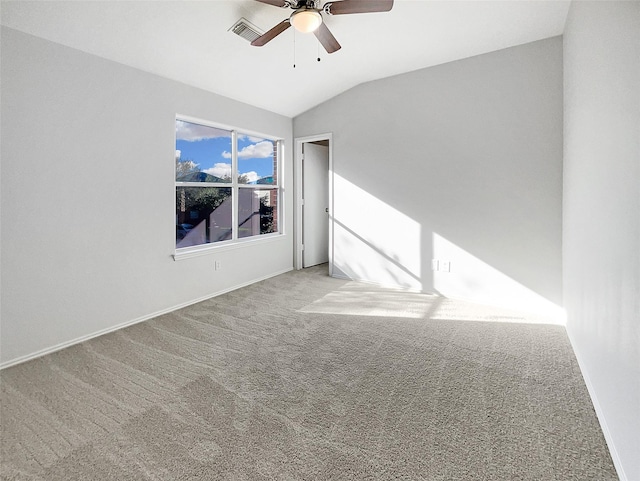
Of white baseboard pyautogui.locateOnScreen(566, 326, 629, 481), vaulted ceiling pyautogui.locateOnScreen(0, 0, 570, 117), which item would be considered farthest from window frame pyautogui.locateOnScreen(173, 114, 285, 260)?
white baseboard pyautogui.locateOnScreen(566, 326, 629, 481)

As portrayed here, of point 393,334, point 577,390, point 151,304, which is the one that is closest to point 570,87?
point 577,390

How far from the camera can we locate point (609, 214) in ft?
5.63

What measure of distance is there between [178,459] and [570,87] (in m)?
3.92

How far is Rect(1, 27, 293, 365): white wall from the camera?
2.44 m

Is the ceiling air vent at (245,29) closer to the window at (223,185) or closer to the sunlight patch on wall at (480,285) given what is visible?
the window at (223,185)

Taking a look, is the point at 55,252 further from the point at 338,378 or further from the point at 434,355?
the point at 434,355

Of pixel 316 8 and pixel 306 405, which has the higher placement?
pixel 316 8

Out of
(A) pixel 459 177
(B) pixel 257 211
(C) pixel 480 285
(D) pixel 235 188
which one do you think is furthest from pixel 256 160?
(C) pixel 480 285

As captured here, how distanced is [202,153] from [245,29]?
1.59 meters

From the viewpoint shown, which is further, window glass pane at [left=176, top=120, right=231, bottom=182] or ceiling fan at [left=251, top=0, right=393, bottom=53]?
window glass pane at [left=176, top=120, right=231, bottom=182]

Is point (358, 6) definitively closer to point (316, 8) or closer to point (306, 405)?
point (316, 8)

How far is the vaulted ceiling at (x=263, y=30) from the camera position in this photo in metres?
2.52

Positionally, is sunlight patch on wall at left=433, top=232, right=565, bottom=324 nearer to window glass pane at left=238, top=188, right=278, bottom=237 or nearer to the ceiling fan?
window glass pane at left=238, top=188, right=278, bottom=237

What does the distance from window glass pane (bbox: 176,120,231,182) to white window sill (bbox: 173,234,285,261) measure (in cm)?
83
